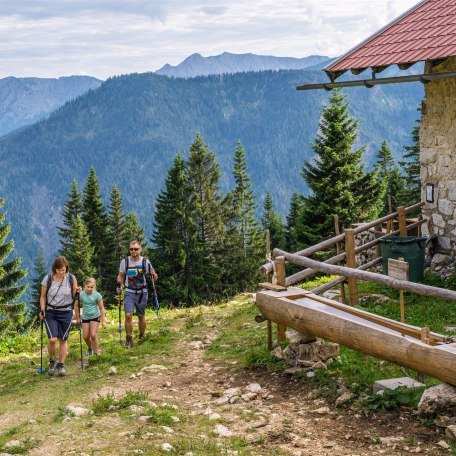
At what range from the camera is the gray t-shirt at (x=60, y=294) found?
9.70 meters

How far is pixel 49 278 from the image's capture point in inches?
380

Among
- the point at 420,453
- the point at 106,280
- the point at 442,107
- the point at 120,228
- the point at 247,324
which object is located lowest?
the point at 106,280

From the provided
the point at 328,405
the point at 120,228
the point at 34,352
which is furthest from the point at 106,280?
the point at 328,405

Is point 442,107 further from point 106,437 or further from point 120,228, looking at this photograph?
point 120,228

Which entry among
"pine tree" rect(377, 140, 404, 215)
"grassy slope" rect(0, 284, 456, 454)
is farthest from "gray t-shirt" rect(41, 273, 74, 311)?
"pine tree" rect(377, 140, 404, 215)

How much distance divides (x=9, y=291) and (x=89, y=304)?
1105 inches

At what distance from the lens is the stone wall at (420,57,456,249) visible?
11695 millimetres

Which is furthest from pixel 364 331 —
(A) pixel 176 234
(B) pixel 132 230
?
(B) pixel 132 230

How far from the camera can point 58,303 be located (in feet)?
31.9

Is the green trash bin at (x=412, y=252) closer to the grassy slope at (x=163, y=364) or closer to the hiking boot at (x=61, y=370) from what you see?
the grassy slope at (x=163, y=364)

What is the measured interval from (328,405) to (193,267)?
133 feet

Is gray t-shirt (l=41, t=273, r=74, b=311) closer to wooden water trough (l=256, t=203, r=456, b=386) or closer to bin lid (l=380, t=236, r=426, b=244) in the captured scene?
wooden water trough (l=256, t=203, r=456, b=386)

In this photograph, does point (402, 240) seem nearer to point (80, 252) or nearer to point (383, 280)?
point (383, 280)

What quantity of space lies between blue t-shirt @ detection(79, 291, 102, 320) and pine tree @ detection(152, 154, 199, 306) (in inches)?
1347
